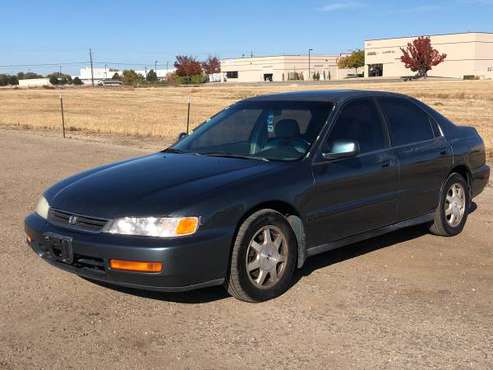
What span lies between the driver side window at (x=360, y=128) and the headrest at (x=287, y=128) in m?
0.30

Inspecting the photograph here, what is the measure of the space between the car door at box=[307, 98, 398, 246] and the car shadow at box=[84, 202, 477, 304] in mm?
448

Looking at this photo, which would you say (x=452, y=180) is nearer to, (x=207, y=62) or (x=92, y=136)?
(x=92, y=136)

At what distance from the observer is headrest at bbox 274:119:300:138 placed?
17.5 feet

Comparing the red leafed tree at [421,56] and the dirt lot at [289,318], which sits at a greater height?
the red leafed tree at [421,56]

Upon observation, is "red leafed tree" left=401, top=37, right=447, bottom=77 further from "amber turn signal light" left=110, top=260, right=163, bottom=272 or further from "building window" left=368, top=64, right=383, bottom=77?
"amber turn signal light" left=110, top=260, right=163, bottom=272

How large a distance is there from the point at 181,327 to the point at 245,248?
686 mm

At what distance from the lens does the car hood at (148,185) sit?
4.29m

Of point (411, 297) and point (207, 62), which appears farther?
point (207, 62)

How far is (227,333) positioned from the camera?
4.11m

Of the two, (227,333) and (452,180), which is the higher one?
(452,180)

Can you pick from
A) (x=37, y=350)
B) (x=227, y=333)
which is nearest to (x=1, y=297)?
(x=37, y=350)

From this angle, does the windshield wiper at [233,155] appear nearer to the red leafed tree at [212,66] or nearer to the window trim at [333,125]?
the window trim at [333,125]

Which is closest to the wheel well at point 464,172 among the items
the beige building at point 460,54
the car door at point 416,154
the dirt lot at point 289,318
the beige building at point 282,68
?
the car door at point 416,154

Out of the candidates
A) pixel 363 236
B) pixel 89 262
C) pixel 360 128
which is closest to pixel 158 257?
pixel 89 262
